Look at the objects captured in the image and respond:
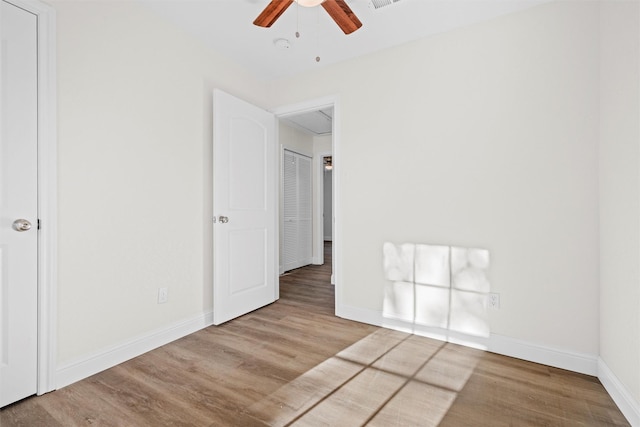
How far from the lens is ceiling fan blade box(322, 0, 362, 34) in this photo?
5.38 feet

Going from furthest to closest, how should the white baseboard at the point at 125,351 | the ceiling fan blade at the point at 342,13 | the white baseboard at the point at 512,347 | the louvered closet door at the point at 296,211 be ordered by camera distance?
the louvered closet door at the point at 296,211 < the white baseboard at the point at 512,347 < the white baseboard at the point at 125,351 < the ceiling fan blade at the point at 342,13

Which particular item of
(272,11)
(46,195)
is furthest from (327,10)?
(46,195)

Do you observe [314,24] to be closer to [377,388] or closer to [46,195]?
[46,195]

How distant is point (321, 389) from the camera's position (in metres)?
1.73

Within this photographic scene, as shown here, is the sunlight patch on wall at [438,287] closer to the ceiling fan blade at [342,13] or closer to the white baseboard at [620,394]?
the white baseboard at [620,394]

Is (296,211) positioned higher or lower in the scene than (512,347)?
higher

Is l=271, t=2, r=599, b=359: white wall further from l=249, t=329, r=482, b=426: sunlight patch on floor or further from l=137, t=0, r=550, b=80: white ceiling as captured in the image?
l=249, t=329, r=482, b=426: sunlight patch on floor

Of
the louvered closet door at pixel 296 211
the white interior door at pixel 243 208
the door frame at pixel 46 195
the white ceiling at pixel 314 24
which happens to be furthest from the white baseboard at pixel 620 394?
the louvered closet door at pixel 296 211

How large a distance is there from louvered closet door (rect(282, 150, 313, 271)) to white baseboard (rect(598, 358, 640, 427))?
3.82 m

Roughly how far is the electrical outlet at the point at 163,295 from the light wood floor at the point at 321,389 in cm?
34

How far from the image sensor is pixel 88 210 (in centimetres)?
188

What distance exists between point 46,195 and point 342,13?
6.49ft

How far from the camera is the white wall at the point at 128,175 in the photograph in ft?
5.90

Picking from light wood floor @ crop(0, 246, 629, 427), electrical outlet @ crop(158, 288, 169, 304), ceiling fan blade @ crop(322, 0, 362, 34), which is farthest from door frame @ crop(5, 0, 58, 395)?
A: ceiling fan blade @ crop(322, 0, 362, 34)
